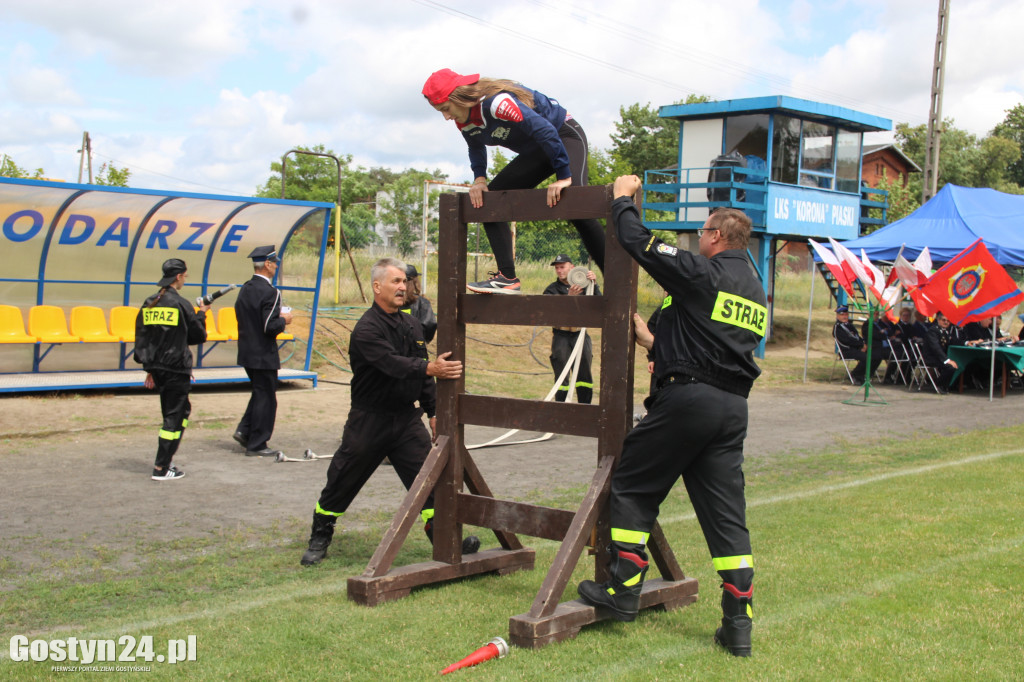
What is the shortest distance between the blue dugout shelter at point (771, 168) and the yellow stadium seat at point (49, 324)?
15990 mm

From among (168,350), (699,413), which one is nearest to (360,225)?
(168,350)

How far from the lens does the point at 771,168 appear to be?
85.3 feet

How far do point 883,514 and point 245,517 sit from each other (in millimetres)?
4985

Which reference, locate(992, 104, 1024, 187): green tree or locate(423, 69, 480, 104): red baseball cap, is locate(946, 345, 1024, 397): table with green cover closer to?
locate(423, 69, 480, 104): red baseball cap

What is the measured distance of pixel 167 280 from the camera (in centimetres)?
900

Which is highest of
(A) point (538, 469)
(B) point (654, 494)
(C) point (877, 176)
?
(C) point (877, 176)

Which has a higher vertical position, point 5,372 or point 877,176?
point 877,176

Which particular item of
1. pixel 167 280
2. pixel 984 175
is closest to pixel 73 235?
pixel 167 280

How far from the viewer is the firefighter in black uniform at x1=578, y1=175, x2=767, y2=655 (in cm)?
434

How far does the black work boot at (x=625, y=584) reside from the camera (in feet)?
14.7

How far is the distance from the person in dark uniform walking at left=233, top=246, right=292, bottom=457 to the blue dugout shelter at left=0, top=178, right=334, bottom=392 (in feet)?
11.9

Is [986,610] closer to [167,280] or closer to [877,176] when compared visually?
[167,280]

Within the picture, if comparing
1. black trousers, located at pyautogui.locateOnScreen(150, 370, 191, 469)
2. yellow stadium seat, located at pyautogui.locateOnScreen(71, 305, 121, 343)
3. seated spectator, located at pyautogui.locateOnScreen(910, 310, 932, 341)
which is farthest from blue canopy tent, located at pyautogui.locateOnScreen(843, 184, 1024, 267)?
black trousers, located at pyautogui.locateOnScreen(150, 370, 191, 469)

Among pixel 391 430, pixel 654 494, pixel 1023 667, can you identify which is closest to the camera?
pixel 1023 667
